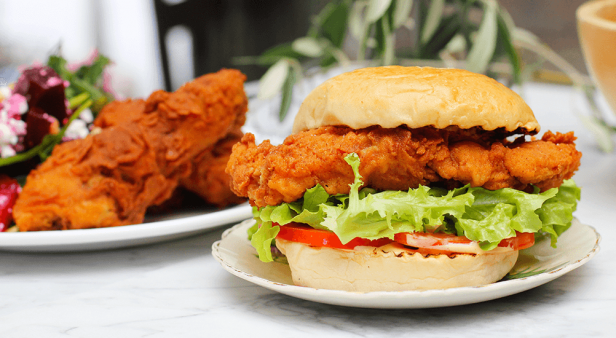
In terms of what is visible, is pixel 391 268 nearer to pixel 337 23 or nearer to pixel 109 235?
pixel 109 235

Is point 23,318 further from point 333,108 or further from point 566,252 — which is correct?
point 566,252

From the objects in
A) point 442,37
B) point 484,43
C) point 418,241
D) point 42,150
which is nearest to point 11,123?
point 42,150

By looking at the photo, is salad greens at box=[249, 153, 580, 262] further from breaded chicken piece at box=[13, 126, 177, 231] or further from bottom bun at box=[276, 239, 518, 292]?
breaded chicken piece at box=[13, 126, 177, 231]

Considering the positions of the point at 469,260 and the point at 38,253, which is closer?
the point at 469,260

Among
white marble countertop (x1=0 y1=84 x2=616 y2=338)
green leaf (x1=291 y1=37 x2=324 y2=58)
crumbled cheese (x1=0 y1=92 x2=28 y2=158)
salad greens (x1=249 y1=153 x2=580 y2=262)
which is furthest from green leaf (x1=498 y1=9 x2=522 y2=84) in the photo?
crumbled cheese (x1=0 y1=92 x2=28 y2=158)

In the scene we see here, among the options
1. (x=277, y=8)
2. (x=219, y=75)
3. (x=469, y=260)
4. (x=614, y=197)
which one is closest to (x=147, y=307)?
(x=469, y=260)

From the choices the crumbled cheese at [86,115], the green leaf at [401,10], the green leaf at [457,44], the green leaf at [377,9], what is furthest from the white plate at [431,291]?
the green leaf at [457,44]
